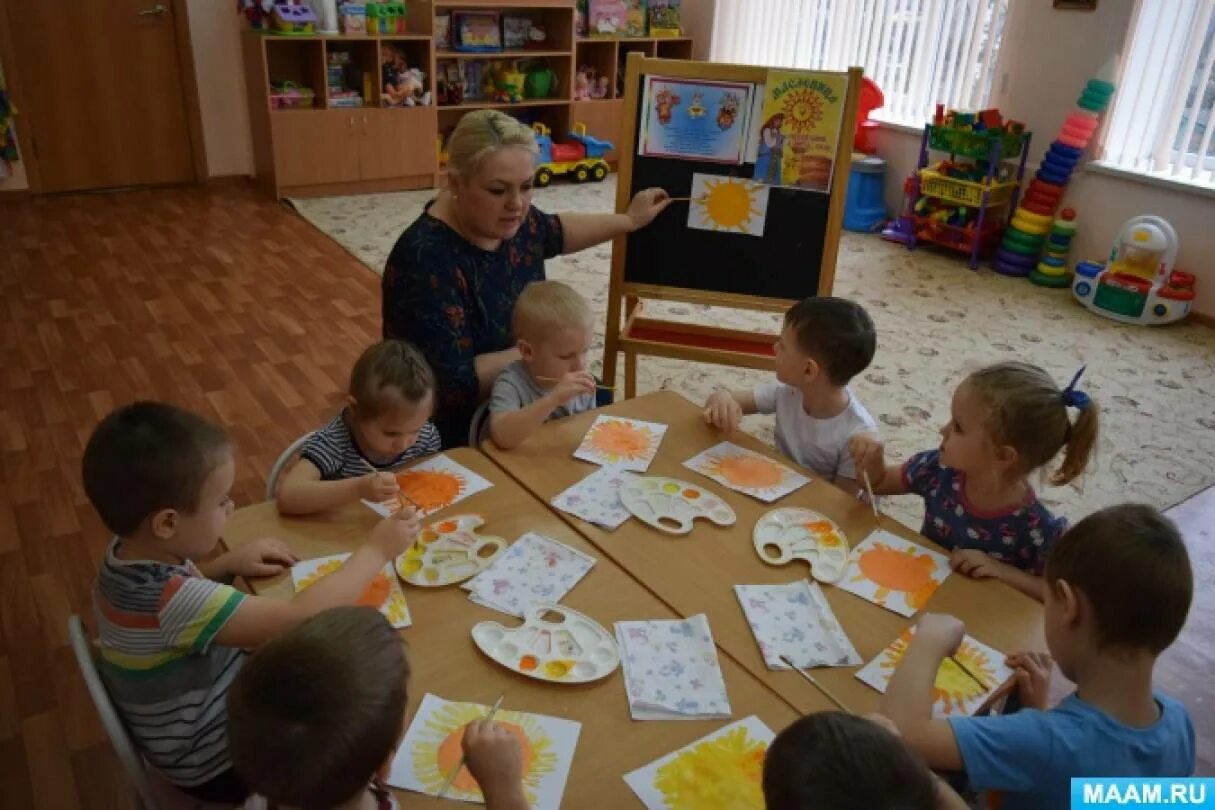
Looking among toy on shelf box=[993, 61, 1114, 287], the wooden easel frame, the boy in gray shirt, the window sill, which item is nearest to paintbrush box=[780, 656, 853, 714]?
the boy in gray shirt

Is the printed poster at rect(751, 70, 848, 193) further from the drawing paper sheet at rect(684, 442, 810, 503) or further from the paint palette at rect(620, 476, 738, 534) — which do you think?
the paint palette at rect(620, 476, 738, 534)

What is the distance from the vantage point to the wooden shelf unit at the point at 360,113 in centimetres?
555

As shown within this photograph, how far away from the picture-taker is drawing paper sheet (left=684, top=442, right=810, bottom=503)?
1.60 metres

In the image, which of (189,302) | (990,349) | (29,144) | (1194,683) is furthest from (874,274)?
(29,144)

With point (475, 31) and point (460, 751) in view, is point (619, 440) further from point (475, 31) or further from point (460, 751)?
point (475, 31)

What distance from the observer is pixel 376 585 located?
1.30 metres

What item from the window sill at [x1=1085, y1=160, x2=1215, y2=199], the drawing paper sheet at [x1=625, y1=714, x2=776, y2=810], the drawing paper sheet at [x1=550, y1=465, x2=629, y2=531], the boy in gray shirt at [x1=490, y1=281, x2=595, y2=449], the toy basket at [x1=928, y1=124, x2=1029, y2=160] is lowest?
the drawing paper sheet at [x1=625, y1=714, x2=776, y2=810]

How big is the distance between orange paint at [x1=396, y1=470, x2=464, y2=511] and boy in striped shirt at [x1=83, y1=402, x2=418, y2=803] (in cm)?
34

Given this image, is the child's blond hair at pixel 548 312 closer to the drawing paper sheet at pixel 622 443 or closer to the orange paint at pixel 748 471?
the drawing paper sheet at pixel 622 443

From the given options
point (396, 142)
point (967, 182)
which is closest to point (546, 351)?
point (967, 182)

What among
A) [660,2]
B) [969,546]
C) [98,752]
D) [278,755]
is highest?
[660,2]

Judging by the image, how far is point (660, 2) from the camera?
6766 mm

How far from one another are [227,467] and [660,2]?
6486mm

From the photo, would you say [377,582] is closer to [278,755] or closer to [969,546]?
[278,755]
